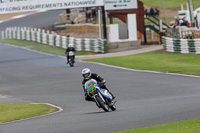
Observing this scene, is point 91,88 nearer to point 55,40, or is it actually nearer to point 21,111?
point 21,111

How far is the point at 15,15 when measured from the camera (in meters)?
76.8

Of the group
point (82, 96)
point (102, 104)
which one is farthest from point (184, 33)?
point (102, 104)

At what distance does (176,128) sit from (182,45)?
28226 mm

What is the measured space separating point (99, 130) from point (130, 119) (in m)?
1.59

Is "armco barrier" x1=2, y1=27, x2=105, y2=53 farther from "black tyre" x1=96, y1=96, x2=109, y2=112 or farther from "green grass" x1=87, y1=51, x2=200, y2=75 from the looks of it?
"black tyre" x1=96, y1=96, x2=109, y2=112

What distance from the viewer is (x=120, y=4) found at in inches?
1861

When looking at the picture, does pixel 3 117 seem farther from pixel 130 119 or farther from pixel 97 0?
pixel 97 0

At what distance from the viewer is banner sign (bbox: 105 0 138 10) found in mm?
46562

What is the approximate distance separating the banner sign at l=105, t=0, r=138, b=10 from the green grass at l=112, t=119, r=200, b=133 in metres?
34.3

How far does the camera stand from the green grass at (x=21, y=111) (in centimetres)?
1748

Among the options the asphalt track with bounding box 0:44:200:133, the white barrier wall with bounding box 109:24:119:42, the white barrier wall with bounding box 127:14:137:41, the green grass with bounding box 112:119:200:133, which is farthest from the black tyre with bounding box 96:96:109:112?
the white barrier wall with bounding box 127:14:137:41

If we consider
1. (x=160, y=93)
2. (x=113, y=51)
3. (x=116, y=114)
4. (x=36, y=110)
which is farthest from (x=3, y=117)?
(x=113, y=51)

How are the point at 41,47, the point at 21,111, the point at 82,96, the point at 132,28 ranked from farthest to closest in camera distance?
the point at 41,47
the point at 132,28
the point at 82,96
the point at 21,111

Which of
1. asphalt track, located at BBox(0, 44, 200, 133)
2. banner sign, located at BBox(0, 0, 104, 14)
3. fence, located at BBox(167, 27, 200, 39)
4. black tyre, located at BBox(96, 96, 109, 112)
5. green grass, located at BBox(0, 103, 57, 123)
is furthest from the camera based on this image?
banner sign, located at BBox(0, 0, 104, 14)
